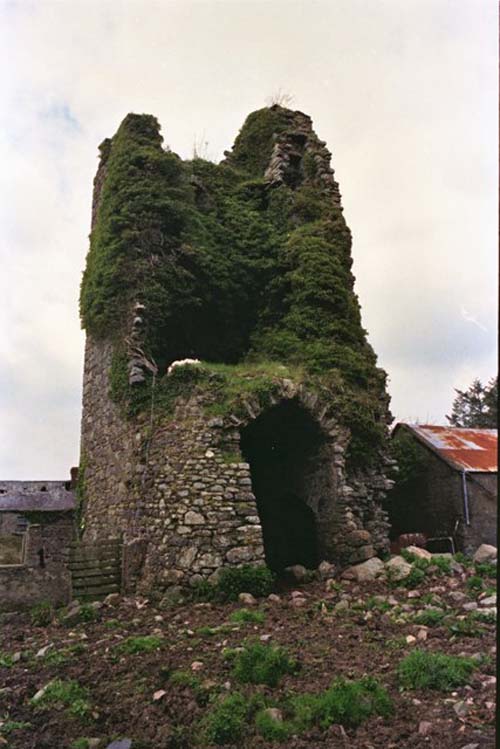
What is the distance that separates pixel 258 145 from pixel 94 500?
35.1 feet

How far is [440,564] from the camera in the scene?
10820 millimetres

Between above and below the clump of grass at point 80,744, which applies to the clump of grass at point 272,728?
above

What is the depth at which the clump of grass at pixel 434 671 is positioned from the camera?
560 cm

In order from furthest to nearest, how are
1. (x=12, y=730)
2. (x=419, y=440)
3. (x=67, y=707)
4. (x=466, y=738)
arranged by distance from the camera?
(x=419, y=440) → (x=67, y=707) → (x=12, y=730) → (x=466, y=738)

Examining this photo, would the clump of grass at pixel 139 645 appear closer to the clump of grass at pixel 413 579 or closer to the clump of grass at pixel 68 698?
the clump of grass at pixel 68 698

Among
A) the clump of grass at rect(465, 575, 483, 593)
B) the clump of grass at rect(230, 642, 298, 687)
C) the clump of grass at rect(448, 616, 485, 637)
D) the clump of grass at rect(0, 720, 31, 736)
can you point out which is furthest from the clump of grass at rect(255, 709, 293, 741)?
the clump of grass at rect(465, 575, 483, 593)

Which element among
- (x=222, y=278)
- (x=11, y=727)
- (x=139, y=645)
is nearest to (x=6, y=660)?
(x=139, y=645)

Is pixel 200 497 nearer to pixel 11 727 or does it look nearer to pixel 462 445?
pixel 11 727

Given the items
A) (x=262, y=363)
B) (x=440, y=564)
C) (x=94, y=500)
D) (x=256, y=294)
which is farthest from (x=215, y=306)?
(x=440, y=564)

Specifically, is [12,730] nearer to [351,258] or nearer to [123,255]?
[123,255]

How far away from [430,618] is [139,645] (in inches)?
138

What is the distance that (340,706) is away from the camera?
5156 millimetres

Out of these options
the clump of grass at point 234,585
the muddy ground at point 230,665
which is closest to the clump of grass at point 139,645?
the muddy ground at point 230,665

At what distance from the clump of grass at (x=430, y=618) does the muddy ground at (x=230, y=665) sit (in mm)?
83
